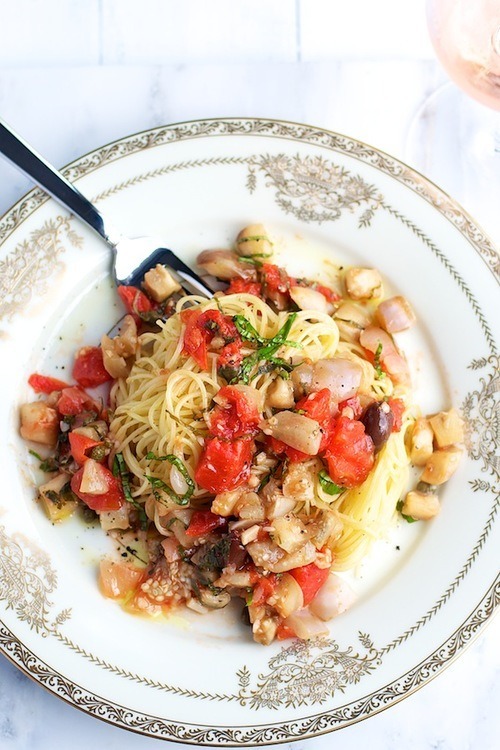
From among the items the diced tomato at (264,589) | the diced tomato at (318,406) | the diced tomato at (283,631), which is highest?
the diced tomato at (318,406)

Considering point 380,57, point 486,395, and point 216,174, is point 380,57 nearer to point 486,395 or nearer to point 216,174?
point 216,174

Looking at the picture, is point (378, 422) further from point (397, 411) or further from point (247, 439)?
point (247, 439)

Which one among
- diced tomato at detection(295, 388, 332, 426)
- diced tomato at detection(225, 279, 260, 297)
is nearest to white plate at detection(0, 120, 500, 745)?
diced tomato at detection(225, 279, 260, 297)

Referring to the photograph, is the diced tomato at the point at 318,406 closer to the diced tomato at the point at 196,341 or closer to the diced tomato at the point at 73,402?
the diced tomato at the point at 196,341

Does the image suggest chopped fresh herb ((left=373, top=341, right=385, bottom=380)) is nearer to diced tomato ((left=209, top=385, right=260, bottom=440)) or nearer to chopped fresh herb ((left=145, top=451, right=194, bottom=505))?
diced tomato ((left=209, top=385, right=260, bottom=440))

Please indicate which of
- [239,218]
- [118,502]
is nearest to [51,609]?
[118,502]

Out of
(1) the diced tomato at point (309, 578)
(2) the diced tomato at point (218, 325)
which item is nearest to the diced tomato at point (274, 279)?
(2) the diced tomato at point (218, 325)
